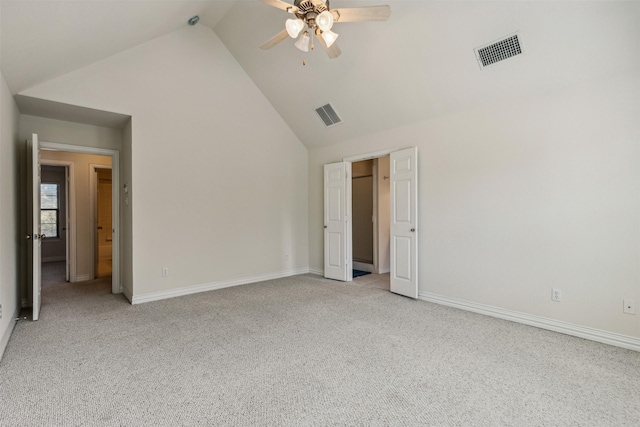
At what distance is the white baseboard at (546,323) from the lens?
277cm

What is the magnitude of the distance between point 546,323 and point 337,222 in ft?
10.4

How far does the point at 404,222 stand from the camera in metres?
4.38

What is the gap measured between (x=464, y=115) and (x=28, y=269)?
5.89 m

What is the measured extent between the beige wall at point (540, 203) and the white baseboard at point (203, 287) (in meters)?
2.54

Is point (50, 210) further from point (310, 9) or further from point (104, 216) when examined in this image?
point (310, 9)

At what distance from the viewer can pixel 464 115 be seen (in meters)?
3.81

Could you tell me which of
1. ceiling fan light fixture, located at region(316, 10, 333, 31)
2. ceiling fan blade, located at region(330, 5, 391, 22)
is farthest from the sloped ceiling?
ceiling fan light fixture, located at region(316, 10, 333, 31)

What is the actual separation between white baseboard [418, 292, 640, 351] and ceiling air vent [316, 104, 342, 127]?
3001 millimetres

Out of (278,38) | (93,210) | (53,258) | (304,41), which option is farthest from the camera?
(53,258)

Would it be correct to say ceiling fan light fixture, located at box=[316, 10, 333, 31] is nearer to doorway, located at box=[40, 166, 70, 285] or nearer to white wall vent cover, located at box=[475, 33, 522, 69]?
white wall vent cover, located at box=[475, 33, 522, 69]

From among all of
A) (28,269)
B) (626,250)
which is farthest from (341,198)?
(28,269)

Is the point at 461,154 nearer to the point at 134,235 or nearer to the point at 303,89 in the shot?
the point at 303,89

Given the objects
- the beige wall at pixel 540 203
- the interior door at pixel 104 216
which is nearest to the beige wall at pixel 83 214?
the interior door at pixel 104 216

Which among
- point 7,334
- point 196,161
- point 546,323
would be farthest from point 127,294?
point 546,323
